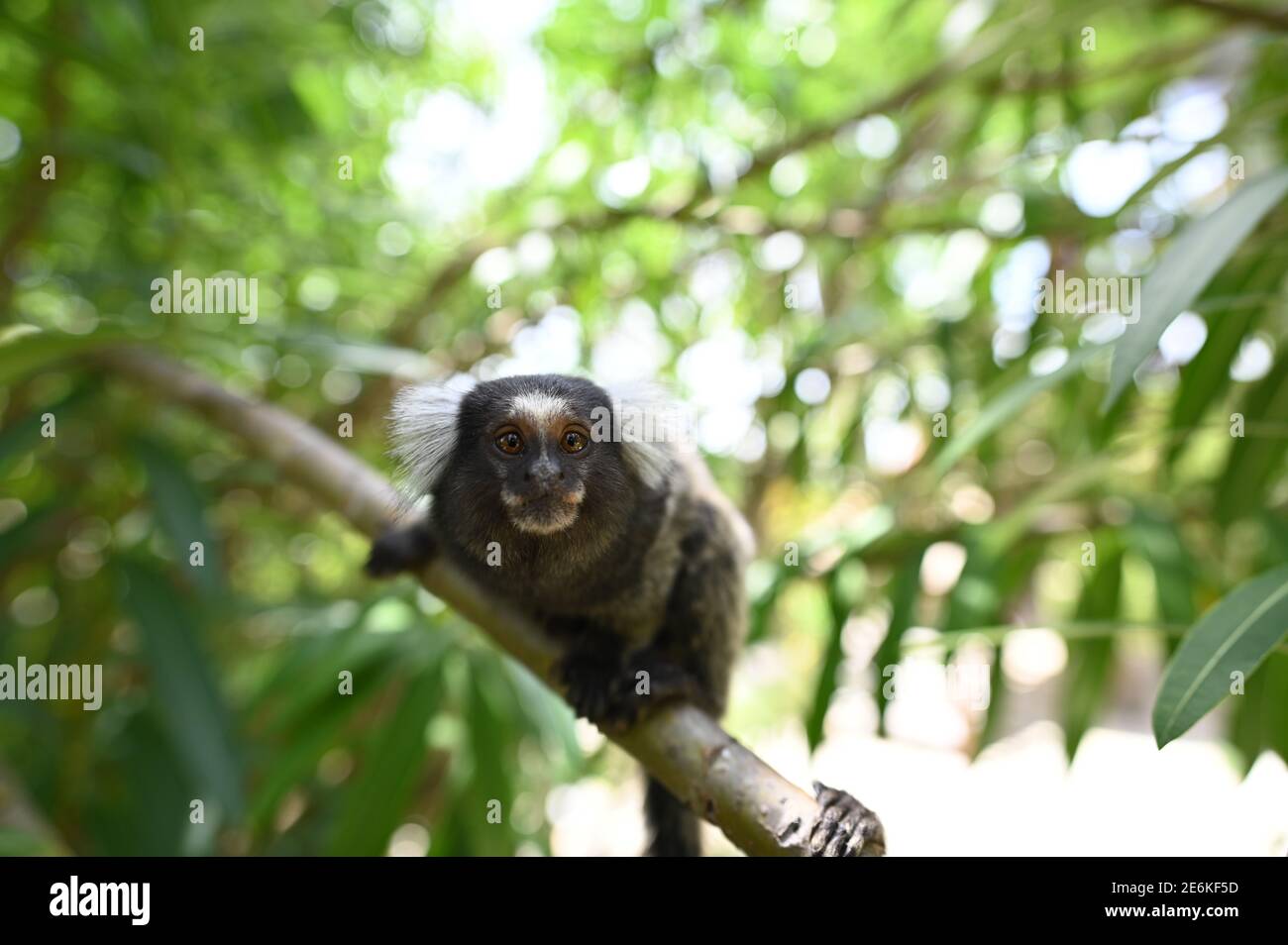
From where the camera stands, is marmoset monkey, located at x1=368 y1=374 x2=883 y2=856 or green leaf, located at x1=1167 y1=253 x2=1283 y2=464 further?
green leaf, located at x1=1167 y1=253 x2=1283 y2=464

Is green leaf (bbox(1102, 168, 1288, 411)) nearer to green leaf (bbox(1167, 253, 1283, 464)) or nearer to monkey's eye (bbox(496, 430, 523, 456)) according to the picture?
green leaf (bbox(1167, 253, 1283, 464))

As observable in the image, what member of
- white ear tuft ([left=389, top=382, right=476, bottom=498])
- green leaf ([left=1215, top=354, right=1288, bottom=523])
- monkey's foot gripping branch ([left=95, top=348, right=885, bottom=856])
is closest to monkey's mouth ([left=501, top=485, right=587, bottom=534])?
white ear tuft ([left=389, top=382, right=476, bottom=498])

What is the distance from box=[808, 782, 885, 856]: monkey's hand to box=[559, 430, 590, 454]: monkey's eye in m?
0.56

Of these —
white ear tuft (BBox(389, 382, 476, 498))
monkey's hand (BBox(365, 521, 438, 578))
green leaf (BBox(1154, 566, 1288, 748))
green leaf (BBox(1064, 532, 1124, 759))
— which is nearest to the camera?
green leaf (BBox(1154, 566, 1288, 748))

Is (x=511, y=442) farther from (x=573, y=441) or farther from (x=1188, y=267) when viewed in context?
(x=1188, y=267)

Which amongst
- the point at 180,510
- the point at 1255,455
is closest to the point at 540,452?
the point at 180,510

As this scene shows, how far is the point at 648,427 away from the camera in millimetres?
1554

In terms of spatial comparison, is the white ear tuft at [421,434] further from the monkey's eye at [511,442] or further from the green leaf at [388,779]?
the green leaf at [388,779]

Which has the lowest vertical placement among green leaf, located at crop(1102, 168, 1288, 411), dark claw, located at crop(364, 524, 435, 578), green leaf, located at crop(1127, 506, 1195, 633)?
green leaf, located at crop(1127, 506, 1195, 633)

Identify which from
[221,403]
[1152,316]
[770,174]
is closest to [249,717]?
[221,403]

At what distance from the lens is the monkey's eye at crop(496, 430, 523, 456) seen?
136 cm

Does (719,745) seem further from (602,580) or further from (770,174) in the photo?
(770,174)

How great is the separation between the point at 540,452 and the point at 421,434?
28 cm

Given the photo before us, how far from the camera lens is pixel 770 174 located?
2.87 metres
